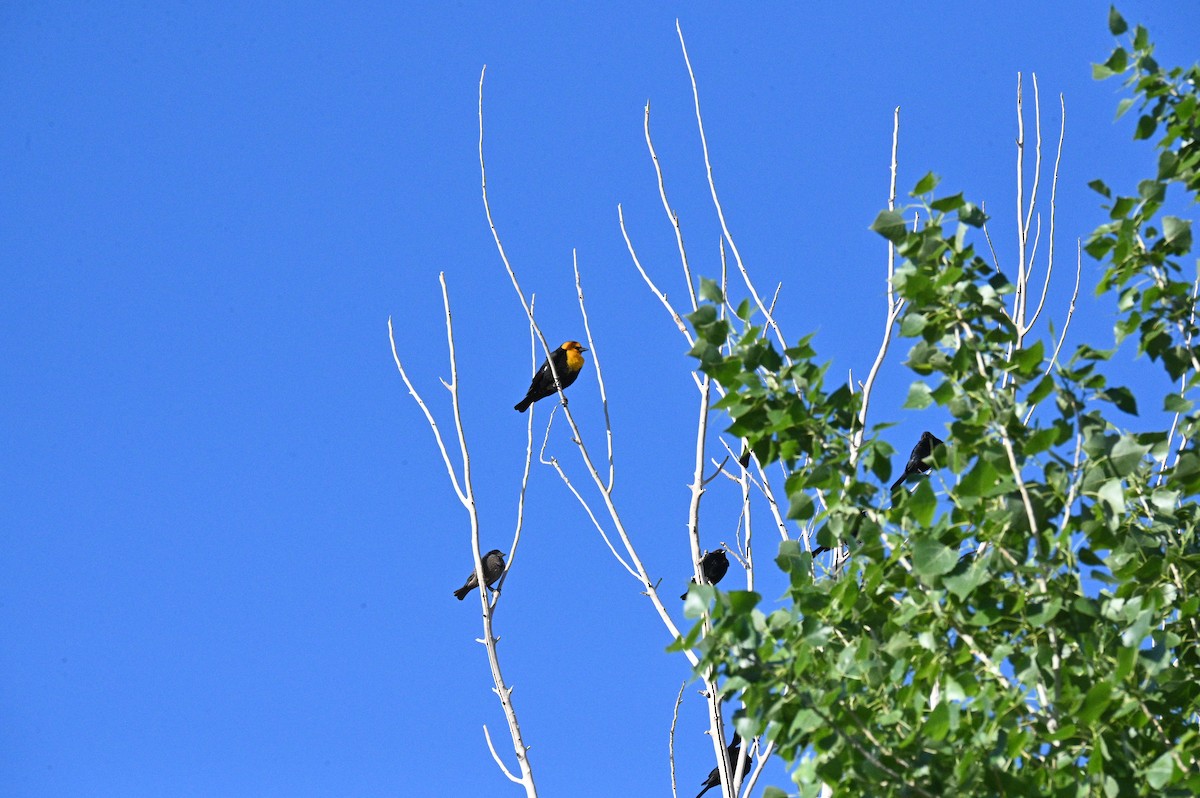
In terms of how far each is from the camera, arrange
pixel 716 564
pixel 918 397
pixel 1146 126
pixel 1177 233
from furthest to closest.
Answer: pixel 716 564
pixel 1146 126
pixel 1177 233
pixel 918 397

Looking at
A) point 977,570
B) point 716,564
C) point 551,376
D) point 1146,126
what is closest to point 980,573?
point 977,570

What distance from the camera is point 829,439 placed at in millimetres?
2348

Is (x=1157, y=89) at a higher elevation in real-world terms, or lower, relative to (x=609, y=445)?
lower

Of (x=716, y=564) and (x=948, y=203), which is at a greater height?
(x=716, y=564)

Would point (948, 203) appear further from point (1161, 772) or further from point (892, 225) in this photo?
point (1161, 772)

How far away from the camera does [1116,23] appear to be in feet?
8.09

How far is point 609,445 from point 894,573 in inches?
73.9

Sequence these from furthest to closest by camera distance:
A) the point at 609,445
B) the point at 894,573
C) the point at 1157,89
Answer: the point at 609,445 → the point at 1157,89 → the point at 894,573

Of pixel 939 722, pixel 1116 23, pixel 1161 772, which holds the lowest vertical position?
pixel 1161 772

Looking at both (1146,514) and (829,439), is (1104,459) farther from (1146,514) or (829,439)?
(829,439)

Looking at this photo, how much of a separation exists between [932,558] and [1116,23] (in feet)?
4.02

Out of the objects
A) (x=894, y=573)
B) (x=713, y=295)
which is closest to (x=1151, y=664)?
(x=894, y=573)

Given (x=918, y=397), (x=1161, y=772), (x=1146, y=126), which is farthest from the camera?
(x=1146, y=126)

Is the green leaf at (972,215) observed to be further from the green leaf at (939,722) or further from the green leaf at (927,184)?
the green leaf at (939,722)
